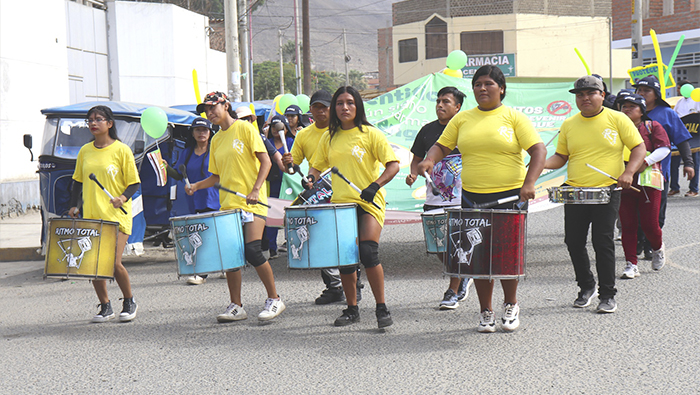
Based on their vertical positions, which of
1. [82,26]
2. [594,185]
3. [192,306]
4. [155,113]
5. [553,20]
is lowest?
[192,306]

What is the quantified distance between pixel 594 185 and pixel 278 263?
4410 millimetres

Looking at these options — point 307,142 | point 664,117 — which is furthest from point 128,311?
point 664,117

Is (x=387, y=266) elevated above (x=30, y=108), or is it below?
below

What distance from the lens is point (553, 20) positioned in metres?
51.6

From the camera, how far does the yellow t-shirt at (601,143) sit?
237 inches

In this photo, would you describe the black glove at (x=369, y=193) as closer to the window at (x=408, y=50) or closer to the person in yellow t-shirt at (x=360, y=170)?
the person in yellow t-shirt at (x=360, y=170)

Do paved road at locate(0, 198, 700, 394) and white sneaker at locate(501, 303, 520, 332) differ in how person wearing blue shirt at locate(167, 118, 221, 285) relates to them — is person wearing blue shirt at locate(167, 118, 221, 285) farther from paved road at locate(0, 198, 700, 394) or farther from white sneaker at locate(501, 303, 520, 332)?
white sneaker at locate(501, 303, 520, 332)

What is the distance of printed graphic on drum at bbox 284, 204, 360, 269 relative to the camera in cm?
545

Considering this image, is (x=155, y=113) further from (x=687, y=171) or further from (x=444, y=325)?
(x=687, y=171)

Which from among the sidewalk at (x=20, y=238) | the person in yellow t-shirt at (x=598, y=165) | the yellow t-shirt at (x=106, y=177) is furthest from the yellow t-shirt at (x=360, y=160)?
the sidewalk at (x=20, y=238)

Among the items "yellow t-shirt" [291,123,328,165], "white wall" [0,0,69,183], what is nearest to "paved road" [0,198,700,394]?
"yellow t-shirt" [291,123,328,165]

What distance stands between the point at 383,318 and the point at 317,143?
1785mm

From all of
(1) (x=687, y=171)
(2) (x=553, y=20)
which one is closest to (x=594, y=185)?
(1) (x=687, y=171)

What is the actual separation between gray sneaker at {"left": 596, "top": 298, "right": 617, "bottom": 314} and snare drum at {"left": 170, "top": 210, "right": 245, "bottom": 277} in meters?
2.97
